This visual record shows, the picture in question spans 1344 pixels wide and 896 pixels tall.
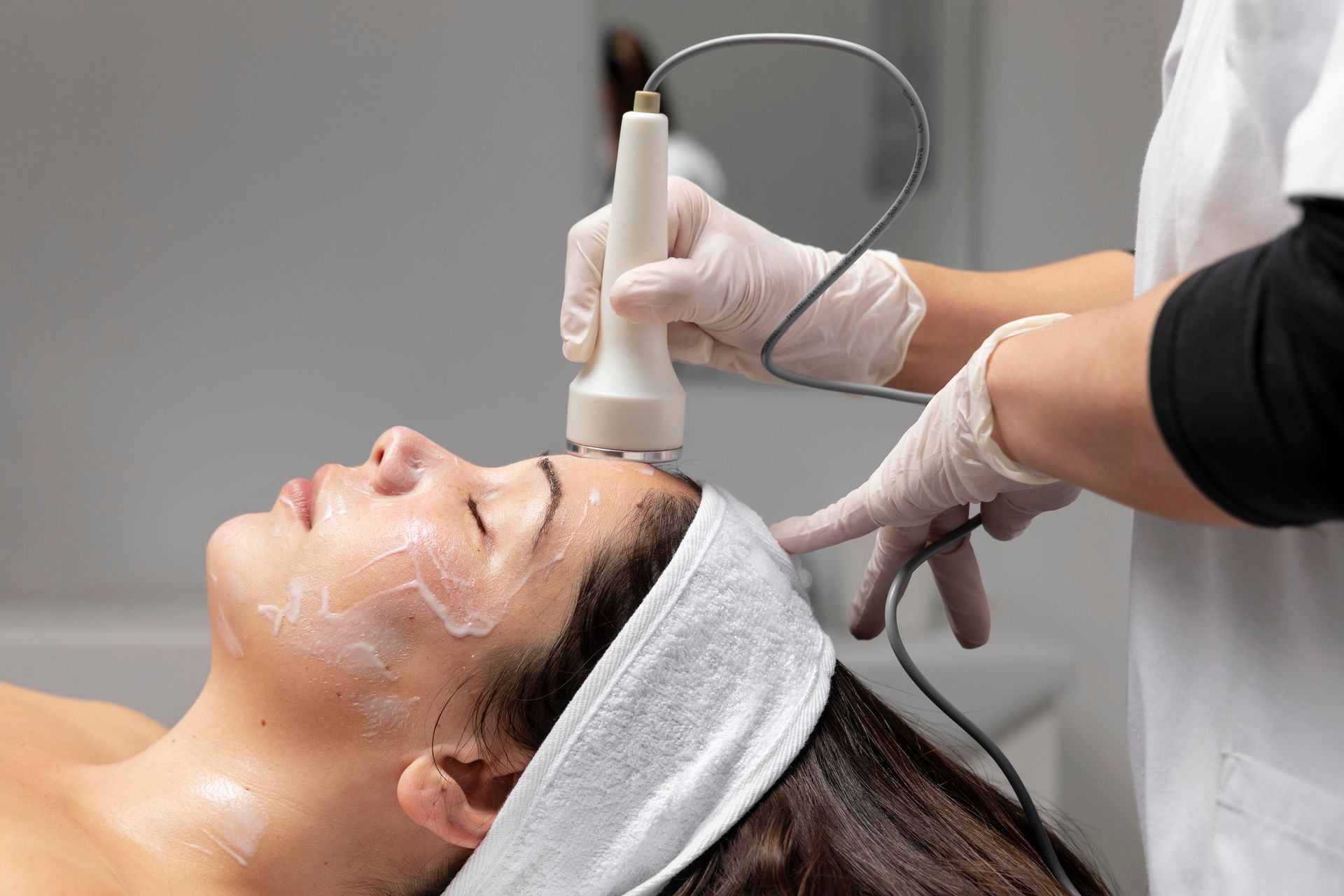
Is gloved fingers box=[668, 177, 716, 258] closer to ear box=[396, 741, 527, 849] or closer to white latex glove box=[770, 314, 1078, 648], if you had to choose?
white latex glove box=[770, 314, 1078, 648]

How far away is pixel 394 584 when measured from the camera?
0.99 m

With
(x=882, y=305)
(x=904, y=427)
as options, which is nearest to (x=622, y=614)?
(x=882, y=305)

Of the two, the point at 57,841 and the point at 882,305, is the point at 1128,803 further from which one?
the point at 57,841

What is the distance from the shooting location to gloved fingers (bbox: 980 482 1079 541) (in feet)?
3.23

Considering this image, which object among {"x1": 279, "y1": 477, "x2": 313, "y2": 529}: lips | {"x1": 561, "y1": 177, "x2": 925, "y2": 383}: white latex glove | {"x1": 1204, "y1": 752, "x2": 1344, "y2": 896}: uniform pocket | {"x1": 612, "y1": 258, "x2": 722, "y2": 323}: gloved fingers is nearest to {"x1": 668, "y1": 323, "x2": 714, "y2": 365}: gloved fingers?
{"x1": 561, "y1": 177, "x2": 925, "y2": 383}: white latex glove

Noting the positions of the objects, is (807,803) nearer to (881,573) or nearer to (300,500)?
(881,573)

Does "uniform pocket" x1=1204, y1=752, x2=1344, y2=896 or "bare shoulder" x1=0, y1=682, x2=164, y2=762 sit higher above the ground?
"uniform pocket" x1=1204, y1=752, x2=1344, y2=896

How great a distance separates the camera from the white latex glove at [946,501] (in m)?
0.85

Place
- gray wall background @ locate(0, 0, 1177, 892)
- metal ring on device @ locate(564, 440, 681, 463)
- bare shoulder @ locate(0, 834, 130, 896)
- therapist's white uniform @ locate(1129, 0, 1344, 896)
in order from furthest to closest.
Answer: gray wall background @ locate(0, 0, 1177, 892), metal ring on device @ locate(564, 440, 681, 463), bare shoulder @ locate(0, 834, 130, 896), therapist's white uniform @ locate(1129, 0, 1344, 896)

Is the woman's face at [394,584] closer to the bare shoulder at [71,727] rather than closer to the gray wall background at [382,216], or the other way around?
the bare shoulder at [71,727]

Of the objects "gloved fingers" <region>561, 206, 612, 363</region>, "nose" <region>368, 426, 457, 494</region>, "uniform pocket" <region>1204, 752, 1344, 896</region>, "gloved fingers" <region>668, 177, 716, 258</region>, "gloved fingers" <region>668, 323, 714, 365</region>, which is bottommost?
"uniform pocket" <region>1204, 752, 1344, 896</region>

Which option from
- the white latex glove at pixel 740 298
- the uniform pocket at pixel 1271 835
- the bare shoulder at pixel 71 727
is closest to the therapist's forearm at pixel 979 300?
the white latex glove at pixel 740 298

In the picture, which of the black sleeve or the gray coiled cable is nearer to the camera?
the black sleeve

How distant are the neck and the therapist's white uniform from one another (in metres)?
0.75
